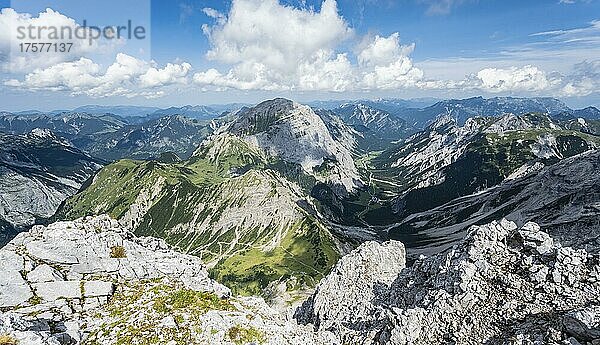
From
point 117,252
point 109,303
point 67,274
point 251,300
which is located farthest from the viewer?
point 117,252

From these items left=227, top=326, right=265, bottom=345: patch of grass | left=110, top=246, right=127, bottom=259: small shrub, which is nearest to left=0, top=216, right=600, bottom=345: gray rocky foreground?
left=227, top=326, right=265, bottom=345: patch of grass

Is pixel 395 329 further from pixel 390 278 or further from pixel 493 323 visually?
pixel 390 278

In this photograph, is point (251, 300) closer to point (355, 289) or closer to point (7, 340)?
point (7, 340)

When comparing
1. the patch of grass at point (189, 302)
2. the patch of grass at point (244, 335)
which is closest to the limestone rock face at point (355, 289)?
the patch of grass at point (244, 335)

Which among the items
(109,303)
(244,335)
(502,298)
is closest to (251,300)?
(244,335)

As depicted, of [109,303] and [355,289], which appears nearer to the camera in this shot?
[109,303]

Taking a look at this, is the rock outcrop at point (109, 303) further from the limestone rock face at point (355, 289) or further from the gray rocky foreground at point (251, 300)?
the limestone rock face at point (355, 289)
